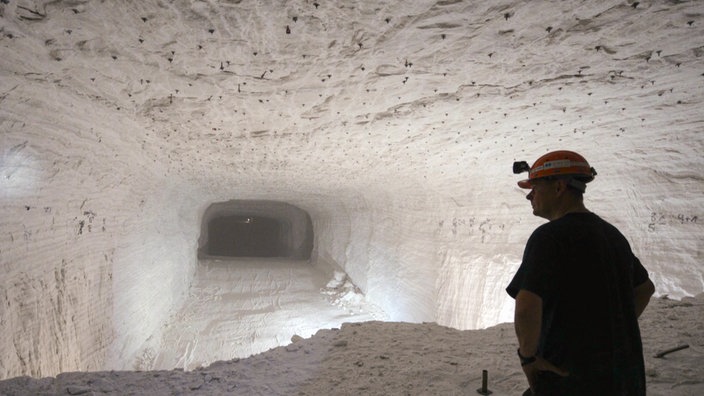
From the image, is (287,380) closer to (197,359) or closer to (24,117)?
(24,117)

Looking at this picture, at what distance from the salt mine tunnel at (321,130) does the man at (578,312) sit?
1.23m

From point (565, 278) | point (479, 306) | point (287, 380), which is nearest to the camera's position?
point (565, 278)

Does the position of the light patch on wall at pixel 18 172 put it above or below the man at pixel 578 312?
above

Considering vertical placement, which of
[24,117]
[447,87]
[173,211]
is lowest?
[173,211]

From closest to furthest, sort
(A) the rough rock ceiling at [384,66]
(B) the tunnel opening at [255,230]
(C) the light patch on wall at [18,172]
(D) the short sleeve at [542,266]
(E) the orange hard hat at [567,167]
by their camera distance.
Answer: (D) the short sleeve at [542,266] → (E) the orange hard hat at [567,167] → (A) the rough rock ceiling at [384,66] → (C) the light patch on wall at [18,172] → (B) the tunnel opening at [255,230]

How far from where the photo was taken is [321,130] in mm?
3902

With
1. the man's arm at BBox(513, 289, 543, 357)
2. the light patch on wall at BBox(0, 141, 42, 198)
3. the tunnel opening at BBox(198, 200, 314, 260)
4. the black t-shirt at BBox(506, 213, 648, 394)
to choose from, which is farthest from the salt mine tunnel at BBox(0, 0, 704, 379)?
the tunnel opening at BBox(198, 200, 314, 260)

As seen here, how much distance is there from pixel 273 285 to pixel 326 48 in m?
8.53

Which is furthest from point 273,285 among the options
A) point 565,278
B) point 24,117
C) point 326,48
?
point 565,278

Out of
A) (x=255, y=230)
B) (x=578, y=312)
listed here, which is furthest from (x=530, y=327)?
(x=255, y=230)

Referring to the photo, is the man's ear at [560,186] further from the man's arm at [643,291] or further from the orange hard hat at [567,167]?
the man's arm at [643,291]

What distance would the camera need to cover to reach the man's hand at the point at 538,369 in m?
1.22

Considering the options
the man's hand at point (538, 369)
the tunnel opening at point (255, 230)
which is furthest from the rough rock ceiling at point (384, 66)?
the tunnel opening at point (255, 230)

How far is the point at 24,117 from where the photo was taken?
2.48 meters
